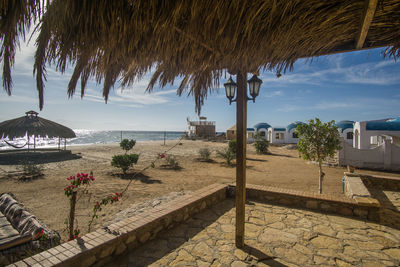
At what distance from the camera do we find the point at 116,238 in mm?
2275

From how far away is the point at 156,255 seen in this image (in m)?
2.44

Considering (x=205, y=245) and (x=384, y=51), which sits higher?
(x=384, y=51)

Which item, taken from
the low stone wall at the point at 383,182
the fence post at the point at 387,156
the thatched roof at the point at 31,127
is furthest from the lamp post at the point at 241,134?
the thatched roof at the point at 31,127

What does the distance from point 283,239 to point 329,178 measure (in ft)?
21.2

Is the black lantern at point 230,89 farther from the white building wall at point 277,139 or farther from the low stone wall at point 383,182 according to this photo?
the white building wall at point 277,139

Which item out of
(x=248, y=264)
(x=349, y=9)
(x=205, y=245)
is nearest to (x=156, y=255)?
(x=205, y=245)

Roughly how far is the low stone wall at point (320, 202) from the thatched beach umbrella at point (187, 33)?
2.35 meters

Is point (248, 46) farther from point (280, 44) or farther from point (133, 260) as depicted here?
point (133, 260)

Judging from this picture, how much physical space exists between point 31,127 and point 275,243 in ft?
55.7

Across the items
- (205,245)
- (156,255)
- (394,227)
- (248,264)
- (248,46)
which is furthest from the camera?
(394,227)

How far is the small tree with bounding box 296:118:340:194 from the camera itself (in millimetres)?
5578

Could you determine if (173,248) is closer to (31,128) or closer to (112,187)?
(112,187)

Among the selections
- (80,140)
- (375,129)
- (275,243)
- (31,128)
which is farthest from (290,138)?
(80,140)

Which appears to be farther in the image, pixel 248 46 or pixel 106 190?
pixel 106 190
